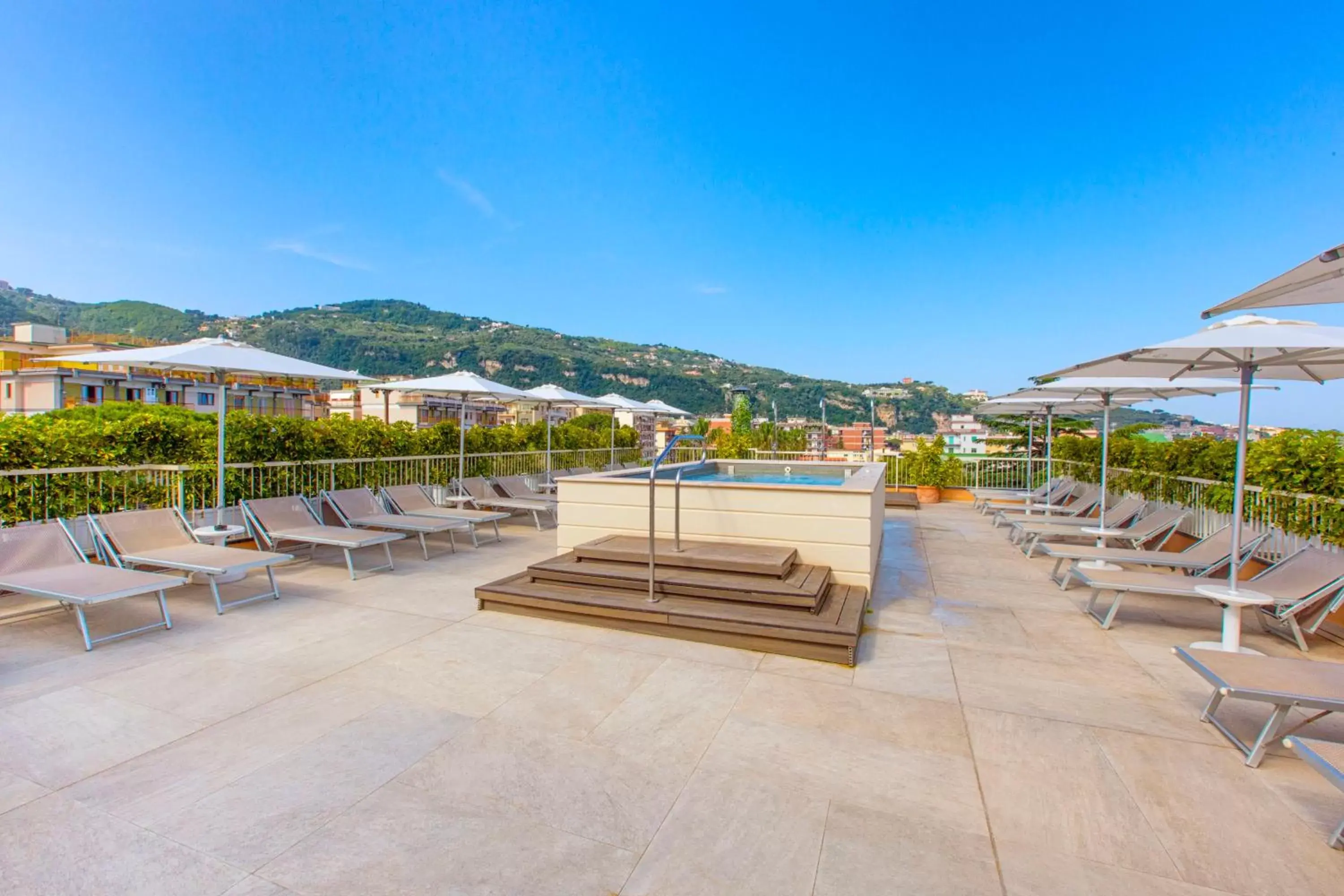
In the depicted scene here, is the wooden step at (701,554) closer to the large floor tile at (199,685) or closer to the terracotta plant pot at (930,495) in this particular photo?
the large floor tile at (199,685)

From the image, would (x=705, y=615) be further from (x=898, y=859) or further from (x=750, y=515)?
(x=898, y=859)

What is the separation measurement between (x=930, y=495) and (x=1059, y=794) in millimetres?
11836

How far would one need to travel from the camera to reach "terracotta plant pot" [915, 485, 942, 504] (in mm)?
13539

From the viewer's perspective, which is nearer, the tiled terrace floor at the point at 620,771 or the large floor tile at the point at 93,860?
the large floor tile at the point at 93,860

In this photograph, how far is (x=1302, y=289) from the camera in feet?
9.71

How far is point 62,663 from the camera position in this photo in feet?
12.3

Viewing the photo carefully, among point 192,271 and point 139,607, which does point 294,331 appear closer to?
point 192,271

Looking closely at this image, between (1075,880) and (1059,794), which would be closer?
(1075,880)

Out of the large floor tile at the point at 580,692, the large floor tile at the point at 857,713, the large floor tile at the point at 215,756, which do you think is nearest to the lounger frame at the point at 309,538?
the large floor tile at the point at 215,756

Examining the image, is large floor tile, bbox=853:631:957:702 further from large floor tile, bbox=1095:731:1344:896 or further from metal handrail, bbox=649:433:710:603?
metal handrail, bbox=649:433:710:603

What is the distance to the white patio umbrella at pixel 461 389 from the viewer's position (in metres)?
8.42

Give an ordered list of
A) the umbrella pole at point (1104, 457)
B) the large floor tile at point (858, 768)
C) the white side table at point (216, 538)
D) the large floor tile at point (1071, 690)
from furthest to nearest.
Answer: the umbrella pole at point (1104, 457), the white side table at point (216, 538), the large floor tile at point (1071, 690), the large floor tile at point (858, 768)

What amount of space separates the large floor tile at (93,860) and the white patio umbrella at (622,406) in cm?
990

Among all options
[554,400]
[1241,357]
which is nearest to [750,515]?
[1241,357]
